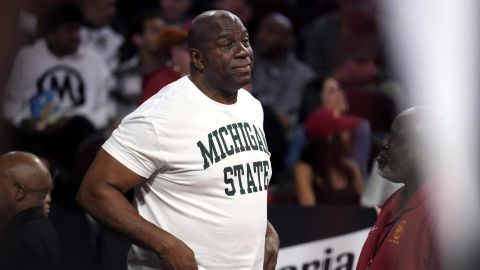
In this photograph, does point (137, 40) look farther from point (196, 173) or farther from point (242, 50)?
point (196, 173)

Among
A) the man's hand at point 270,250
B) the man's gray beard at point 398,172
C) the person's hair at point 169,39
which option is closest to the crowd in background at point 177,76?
the person's hair at point 169,39

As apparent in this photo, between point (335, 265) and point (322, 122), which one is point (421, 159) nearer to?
point (335, 265)

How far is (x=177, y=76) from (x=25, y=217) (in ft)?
4.90

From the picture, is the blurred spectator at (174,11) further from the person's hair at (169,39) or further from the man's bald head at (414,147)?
the man's bald head at (414,147)

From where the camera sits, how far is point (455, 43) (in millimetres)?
6320

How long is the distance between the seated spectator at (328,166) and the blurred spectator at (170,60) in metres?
1.46

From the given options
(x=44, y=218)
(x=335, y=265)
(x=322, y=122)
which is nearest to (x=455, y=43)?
(x=322, y=122)

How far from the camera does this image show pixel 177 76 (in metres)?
5.65

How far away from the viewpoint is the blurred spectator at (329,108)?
23.5 ft

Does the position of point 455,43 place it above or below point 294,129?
above

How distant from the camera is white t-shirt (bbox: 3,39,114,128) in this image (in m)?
7.53

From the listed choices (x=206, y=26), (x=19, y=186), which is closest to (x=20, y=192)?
(x=19, y=186)

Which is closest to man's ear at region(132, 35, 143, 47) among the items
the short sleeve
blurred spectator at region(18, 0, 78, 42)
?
blurred spectator at region(18, 0, 78, 42)

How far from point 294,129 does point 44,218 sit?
378cm
